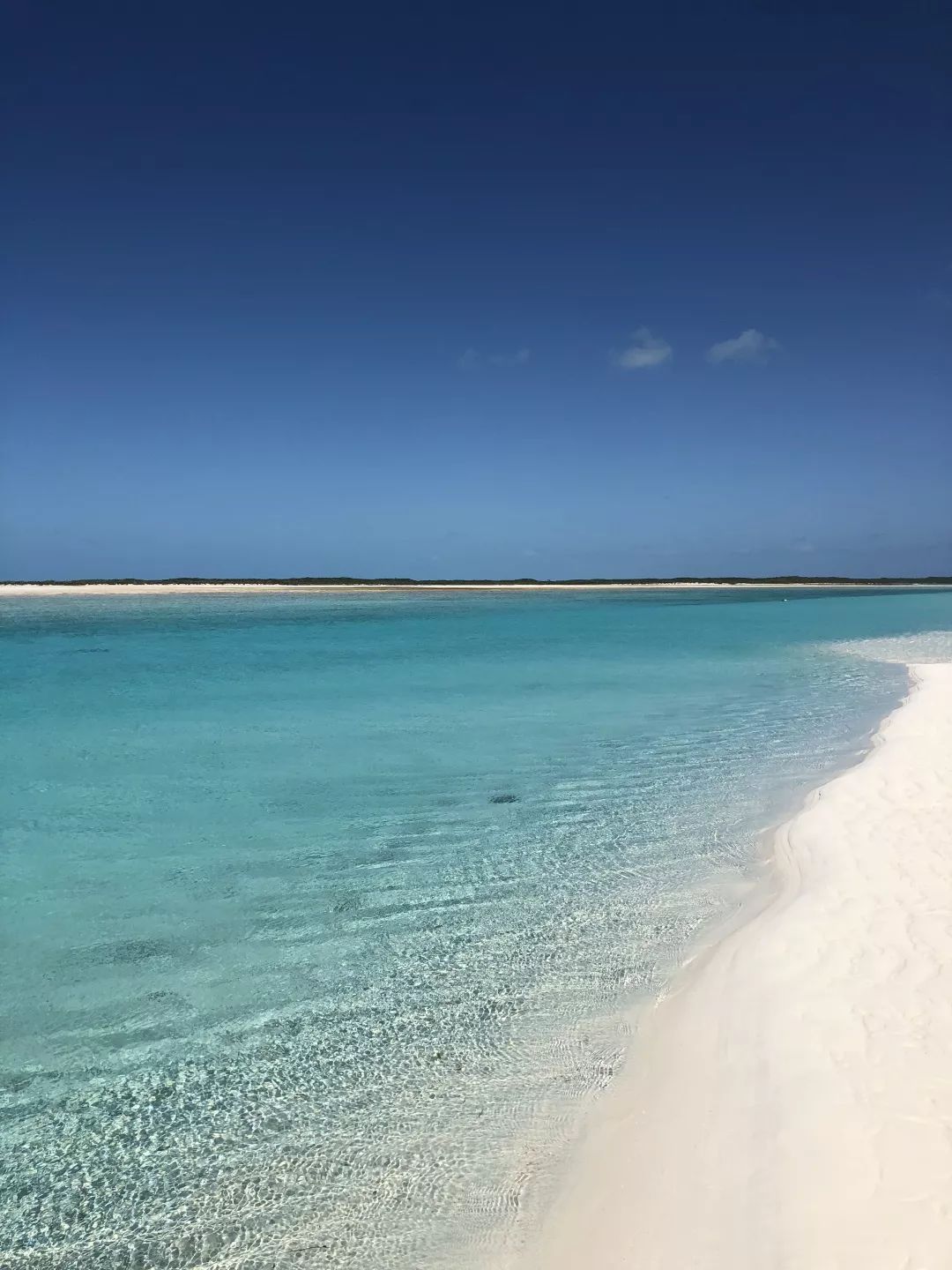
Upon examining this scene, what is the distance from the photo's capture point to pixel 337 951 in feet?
13.7

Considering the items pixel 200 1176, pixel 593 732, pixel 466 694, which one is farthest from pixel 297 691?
pixel 200 1176

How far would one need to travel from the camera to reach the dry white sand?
2.19 metres

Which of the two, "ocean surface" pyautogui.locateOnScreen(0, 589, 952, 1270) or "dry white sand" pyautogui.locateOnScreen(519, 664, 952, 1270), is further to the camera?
"ocean surface" pyautogui.locateOnScreen(0, 589, 952, 1270)

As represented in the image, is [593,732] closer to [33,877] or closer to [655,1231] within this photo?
[33,877]

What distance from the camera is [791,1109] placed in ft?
8.87

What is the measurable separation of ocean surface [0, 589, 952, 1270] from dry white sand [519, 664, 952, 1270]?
0.21 meters

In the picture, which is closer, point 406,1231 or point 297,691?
point 406,1231

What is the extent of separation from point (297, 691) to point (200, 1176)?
39.7 feet

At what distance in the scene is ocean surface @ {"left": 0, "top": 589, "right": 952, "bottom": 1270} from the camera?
8.14 ft

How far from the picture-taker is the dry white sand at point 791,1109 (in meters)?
2.19

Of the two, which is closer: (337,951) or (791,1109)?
(791,1109)

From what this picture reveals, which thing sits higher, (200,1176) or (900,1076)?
(900,1076)

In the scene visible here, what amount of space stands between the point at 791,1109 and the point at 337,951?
8.05 feet

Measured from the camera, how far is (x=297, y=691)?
14.4 m
